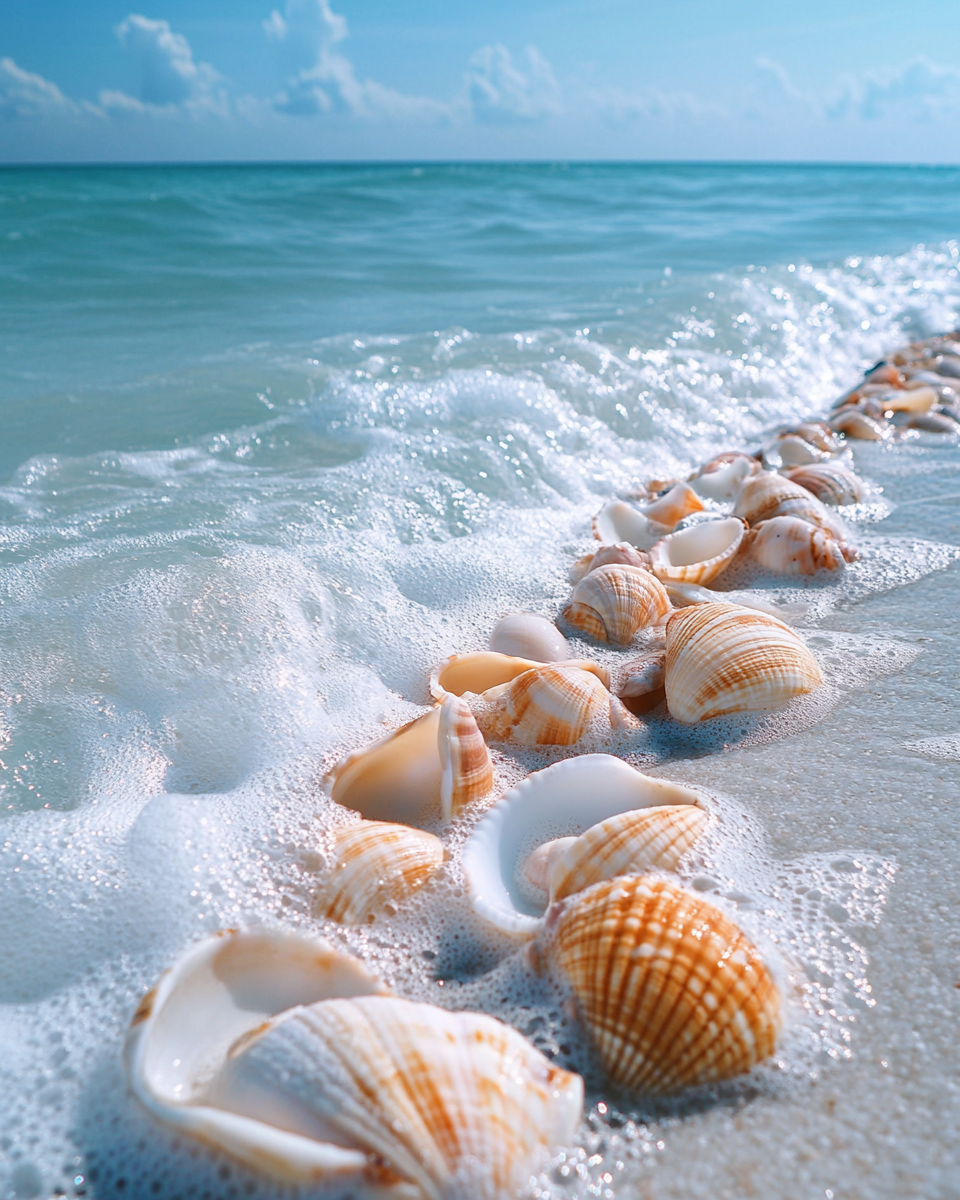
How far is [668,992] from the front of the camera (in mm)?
1267

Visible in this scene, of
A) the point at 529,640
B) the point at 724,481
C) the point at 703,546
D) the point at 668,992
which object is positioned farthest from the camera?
the point at 724,481

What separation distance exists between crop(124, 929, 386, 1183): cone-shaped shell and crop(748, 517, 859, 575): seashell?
2.53 m

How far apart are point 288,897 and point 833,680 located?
1.69 m

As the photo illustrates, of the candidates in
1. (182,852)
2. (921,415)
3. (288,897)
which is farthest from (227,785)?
(921,415)

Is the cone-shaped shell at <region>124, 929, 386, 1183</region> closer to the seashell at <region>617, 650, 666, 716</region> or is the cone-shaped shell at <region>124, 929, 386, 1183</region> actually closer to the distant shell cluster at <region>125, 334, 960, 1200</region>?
the distant shell cluster at <region>125, 334, 960, 1200</region>

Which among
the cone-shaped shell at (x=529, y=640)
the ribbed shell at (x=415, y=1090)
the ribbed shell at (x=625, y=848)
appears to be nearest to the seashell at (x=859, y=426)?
the cone-shaped shell at (x=529, y=640)

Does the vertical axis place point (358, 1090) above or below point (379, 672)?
above

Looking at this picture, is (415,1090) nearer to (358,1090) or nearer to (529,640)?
(358,1090)

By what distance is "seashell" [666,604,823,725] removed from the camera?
2.31 metres

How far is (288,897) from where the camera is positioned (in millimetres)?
1751

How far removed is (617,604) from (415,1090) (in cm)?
191

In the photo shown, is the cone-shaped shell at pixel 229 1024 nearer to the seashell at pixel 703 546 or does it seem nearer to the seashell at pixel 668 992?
the seashell at pixel 668 992

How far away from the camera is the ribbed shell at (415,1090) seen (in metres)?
1.08

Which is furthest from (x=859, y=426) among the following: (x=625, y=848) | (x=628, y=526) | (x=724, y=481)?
(x=625, y=848)
